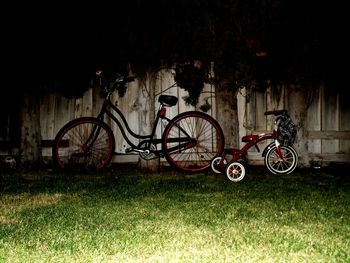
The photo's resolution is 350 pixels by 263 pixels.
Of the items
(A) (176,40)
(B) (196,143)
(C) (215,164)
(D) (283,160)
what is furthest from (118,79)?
(D) (283,160)

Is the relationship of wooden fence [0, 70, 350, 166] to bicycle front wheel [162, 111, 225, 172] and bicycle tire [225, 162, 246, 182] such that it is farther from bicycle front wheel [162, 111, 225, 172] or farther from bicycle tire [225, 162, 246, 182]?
bicycle tire [225, 162, 246, 182]

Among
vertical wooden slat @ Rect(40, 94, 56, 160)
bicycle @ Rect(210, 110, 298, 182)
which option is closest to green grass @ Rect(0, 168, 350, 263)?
bicycle @ Rect(210, 110, 298, 182)

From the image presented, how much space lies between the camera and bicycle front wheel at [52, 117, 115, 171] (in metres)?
7.08

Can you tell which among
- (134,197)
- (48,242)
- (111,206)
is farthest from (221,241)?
(134,197)

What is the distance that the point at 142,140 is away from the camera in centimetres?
768

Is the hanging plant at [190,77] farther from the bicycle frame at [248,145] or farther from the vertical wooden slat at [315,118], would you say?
the vertical wooden slat at [315,118]

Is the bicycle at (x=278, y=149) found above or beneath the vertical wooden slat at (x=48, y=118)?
beneath

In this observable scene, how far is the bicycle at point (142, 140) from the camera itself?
23.4 feet

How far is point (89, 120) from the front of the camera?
23.4ft

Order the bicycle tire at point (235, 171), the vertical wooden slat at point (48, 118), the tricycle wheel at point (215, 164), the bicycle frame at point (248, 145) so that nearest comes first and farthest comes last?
the bicycle tire at point (235, 171) < the bicycle frame at point (248, 145) < the tricycle wheel at point (215, 164) < the vertical wooden slat at point (48, 118)

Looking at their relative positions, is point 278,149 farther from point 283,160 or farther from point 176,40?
point 176,40

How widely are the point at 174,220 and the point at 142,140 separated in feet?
12.5

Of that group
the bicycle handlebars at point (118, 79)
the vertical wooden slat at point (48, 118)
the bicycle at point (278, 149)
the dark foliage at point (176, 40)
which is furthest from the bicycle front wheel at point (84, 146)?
the bicycle at point (278, 149)

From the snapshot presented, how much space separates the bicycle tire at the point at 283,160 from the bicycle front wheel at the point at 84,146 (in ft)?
7.32
